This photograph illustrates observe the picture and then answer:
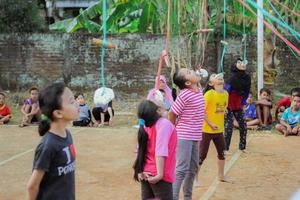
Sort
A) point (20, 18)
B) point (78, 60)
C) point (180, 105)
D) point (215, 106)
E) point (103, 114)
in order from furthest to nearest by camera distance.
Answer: point (20, 18) → point (78, 60) → point (103, 114) → point (215, 106) → point (180, 105)

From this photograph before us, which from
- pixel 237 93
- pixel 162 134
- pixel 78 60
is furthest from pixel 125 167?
pixel 78 60

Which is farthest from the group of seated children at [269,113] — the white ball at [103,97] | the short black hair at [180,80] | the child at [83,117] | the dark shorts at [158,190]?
the dark shorts at [158,190]

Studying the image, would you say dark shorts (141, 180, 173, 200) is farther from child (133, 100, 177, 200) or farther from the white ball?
the white ball

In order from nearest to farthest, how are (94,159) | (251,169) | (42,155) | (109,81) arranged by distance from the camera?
(42,155)
(251,169)
(94,159)
(109,81)

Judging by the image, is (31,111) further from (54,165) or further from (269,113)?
(54,165)

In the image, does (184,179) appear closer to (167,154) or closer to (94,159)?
(167,154)

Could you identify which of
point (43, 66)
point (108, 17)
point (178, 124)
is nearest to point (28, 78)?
point (43, 66)

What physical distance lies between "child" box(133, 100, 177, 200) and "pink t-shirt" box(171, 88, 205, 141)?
881mm

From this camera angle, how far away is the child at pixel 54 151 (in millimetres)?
2883

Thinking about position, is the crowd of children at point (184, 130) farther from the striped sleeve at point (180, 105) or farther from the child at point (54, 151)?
the child at point (54, 151)

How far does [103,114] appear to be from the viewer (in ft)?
34.3

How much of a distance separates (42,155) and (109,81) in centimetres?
1053

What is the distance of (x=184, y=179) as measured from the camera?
15.3 feet

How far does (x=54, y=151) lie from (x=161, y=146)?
96cm
